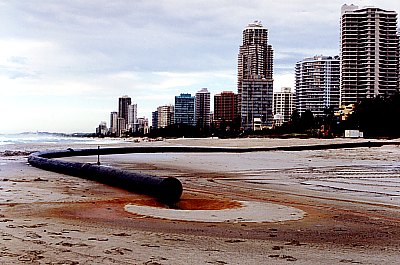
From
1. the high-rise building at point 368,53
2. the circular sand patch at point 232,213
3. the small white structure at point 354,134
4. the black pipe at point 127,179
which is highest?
the high-rise building at point 368,53

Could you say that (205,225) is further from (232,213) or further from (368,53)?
(368,53)

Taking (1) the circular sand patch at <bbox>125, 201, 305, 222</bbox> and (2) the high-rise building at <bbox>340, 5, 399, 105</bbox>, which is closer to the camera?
(1) the circular sand patch at <bbox>125, 201, 305, 222</bbox>

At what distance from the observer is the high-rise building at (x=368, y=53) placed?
153125 millimetres

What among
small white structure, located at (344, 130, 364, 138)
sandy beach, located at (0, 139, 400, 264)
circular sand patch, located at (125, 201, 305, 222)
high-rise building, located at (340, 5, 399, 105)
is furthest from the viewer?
high-rise building, located at (340, 5, 399, 105)

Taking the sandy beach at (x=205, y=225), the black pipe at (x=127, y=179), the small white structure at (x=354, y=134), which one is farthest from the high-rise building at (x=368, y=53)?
the sandy beach at (x=205, y=225)

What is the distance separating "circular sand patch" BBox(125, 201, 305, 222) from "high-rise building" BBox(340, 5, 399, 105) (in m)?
151

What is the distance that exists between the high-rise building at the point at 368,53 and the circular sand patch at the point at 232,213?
151 meters

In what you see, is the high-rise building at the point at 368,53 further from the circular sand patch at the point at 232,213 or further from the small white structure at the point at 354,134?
the circular sand patch at the point at 232,213

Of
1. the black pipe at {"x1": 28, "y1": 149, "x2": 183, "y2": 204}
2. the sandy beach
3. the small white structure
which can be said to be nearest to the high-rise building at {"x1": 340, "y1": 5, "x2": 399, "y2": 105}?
the small white structure

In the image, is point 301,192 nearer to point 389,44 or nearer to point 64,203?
point 64,203

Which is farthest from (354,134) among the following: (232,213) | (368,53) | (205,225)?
(205,225)

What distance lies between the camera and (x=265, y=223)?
816cm

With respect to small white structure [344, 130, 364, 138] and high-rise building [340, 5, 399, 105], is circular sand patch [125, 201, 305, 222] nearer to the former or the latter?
small white structure [344, 130, 364, 138]

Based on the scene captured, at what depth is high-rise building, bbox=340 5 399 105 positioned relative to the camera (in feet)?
502
